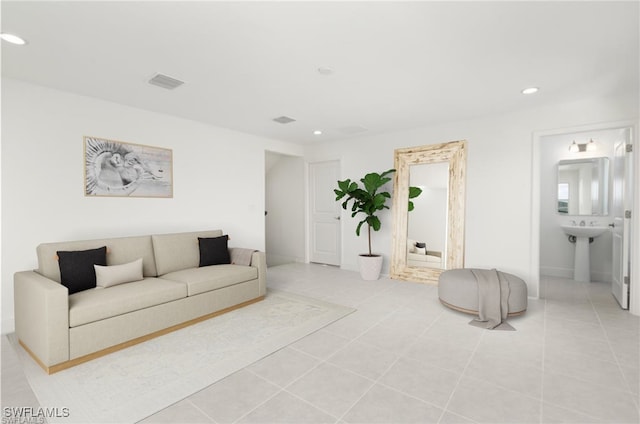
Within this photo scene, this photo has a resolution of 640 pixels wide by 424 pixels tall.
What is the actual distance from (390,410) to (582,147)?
556cm

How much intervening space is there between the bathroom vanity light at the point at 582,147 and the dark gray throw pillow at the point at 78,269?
6.95 meters

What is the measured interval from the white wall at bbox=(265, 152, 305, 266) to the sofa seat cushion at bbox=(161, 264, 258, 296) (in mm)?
2869

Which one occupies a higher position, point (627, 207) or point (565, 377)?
point (627, 207)

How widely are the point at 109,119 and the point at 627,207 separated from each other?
6240mm

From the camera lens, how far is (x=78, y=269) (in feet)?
9.19

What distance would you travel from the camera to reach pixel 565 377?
7.09 ft

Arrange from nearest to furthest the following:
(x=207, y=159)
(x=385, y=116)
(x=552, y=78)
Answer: (x=552, y=78)
(x=385, y=116)
(x=207, y=159)

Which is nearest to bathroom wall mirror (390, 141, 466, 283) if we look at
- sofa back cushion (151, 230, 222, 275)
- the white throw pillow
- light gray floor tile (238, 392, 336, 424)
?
sofa back cushion (151, 230, 222, 275)

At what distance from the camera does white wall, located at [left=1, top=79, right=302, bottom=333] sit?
2.97 m

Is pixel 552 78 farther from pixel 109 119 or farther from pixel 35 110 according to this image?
pixel 35 110

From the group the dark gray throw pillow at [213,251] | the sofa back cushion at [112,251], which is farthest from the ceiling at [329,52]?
the dark gray throw pillow at [213,251]

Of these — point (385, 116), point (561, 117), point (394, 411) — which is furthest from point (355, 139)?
point (394, 411)

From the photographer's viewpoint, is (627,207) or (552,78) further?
(627,207)

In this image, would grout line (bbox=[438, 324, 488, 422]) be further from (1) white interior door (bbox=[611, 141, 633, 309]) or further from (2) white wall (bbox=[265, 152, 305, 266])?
(2) white wall (bbox=[265, 152, 305, 266])
